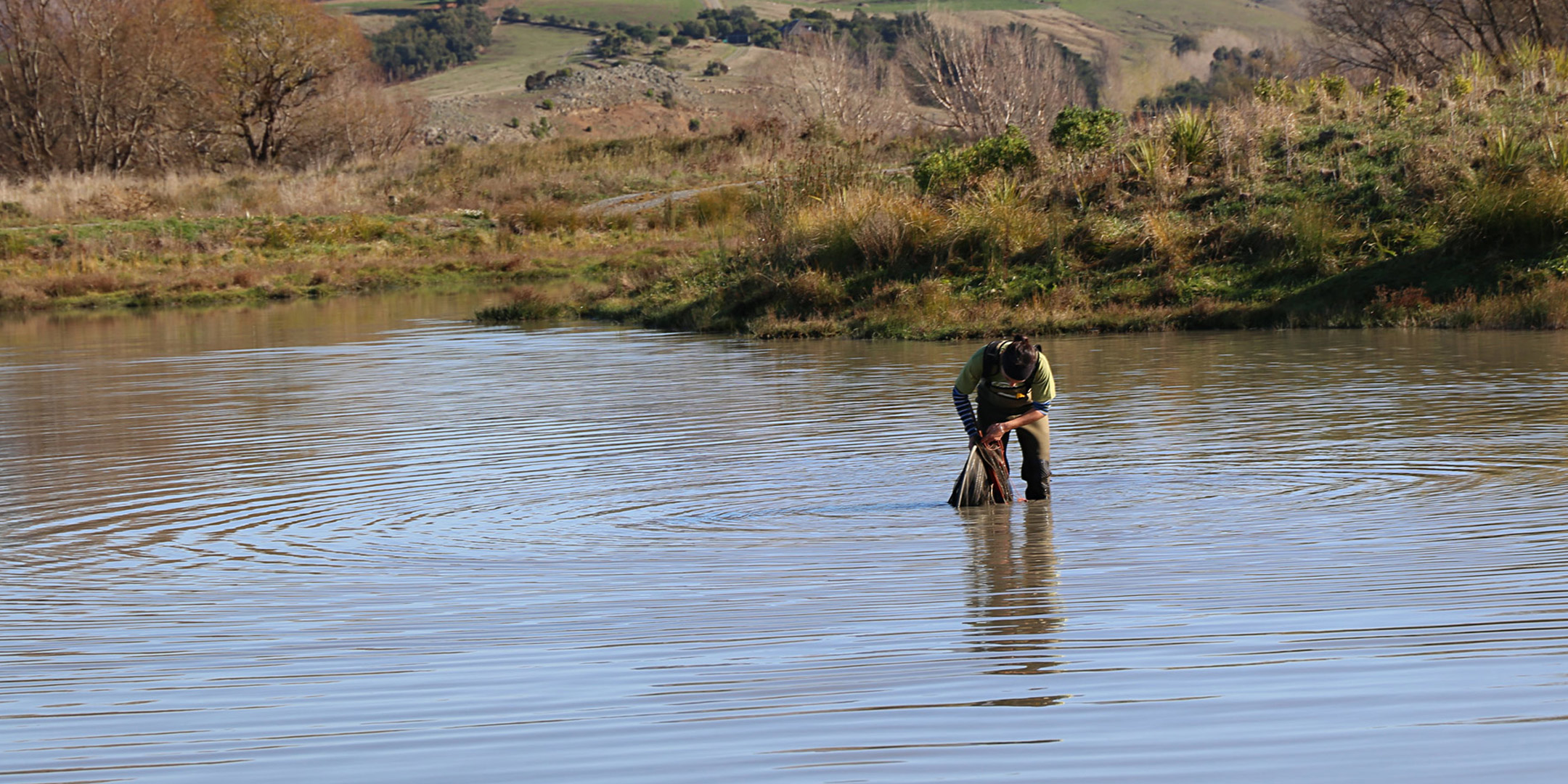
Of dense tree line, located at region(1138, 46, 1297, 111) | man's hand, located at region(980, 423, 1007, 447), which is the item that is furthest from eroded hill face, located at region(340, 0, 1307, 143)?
man's hand, located at region(980, 423, 1007, 447)

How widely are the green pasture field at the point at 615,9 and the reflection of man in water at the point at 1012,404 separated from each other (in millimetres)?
165874

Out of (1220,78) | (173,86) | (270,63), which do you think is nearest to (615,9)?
(1220,78)

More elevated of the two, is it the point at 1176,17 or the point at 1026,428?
the point at 1176,17

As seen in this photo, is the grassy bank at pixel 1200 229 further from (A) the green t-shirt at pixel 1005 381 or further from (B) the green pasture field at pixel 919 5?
(B) the green pasture field at pixel 919 5

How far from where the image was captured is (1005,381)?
34.7 ft

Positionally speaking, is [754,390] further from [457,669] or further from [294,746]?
[294,746]

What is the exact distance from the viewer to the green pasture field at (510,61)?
141875 millimetres

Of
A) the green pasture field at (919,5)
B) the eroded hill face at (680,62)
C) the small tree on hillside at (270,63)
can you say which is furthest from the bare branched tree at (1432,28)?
the green pasture field at (919,5)

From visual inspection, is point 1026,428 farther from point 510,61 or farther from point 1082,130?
point 510,61

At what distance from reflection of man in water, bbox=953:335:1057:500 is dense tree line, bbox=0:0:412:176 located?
196ft

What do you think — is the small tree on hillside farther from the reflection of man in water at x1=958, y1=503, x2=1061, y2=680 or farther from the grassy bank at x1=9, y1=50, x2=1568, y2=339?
the reflection of man in water at x1=958, y1=503, x2=1061, y2=680

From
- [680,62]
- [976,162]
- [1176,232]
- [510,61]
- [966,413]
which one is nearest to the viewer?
[966,413]

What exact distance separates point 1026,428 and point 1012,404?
0.58ft

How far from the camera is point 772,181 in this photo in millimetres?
30375
